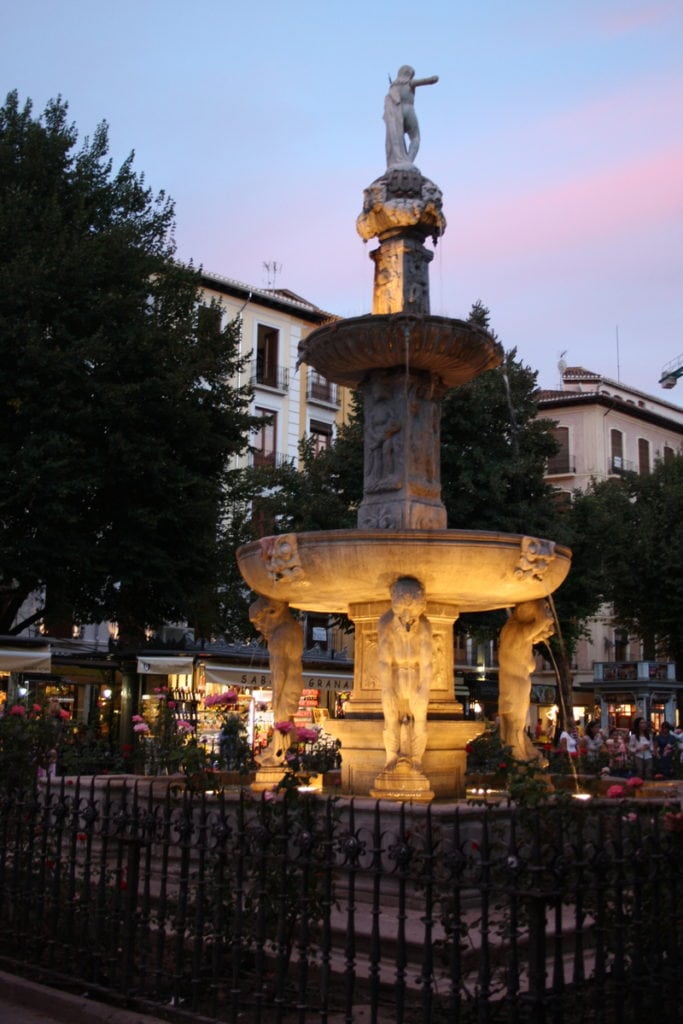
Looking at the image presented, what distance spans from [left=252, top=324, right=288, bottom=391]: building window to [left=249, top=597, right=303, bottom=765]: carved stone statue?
106 feet

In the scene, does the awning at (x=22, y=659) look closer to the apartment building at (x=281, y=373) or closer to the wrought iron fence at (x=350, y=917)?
the wrought iron fence at (x=350, y=917)

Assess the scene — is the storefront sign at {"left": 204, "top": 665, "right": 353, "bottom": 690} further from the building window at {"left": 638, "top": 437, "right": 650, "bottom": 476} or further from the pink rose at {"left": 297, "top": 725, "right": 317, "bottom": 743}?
the building window at {"left": 638, "top": 437, "right": 650, "bottom": 476}

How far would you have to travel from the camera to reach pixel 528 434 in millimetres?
25672

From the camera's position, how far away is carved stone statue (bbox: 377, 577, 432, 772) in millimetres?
9312

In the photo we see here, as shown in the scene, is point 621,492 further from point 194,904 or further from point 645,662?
point 194,904

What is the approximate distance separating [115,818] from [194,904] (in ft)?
1.96

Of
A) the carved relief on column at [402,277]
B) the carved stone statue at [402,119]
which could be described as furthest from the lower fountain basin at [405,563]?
the carved stone statue at [402,119]

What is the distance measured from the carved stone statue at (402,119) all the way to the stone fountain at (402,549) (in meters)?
0.01

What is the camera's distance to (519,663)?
420 inches

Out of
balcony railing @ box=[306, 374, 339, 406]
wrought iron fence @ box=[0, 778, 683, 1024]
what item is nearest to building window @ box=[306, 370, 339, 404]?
balcony railing @ box=[306, 374, 339, 406]

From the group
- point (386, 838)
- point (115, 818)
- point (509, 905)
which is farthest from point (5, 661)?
point (509, 905)

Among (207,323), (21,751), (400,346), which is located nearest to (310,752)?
(400,346)

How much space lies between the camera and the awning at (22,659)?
1911 centimetres

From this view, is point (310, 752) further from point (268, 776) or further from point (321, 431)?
point (321, 431)
